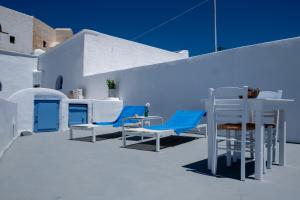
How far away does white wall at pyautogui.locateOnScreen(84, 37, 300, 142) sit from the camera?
5.98 meters

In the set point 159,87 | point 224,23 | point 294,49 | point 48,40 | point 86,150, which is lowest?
point 86,150

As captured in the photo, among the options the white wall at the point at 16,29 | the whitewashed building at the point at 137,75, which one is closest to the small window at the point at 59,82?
the whitewashed building at the point at 137,75

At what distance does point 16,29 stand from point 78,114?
19607 mm

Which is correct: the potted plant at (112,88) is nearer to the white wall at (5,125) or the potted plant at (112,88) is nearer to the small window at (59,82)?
the white wall at (5,125)

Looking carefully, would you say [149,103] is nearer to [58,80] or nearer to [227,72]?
[227,72]

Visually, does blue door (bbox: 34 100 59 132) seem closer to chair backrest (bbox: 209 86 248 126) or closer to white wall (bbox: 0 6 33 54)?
chair backrest (bbox: 209 86 248 126)

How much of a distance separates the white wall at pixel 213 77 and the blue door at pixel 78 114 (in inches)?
70.9

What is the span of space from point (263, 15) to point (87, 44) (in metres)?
9.15

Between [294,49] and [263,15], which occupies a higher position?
[263,15]

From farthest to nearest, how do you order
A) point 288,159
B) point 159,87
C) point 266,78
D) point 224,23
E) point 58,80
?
point 58,80 < point 224,23 < point 159,87 < point 266,78 < point 288,159

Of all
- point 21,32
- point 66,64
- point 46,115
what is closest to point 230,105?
point 46,115

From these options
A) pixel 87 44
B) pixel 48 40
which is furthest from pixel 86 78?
pixel 48 40

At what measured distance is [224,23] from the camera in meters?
13.0

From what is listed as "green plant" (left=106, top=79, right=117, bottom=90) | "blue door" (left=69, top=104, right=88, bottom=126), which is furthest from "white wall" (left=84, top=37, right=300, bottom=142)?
"blue door" (left=69, top=104, right=88, bottom=126)
